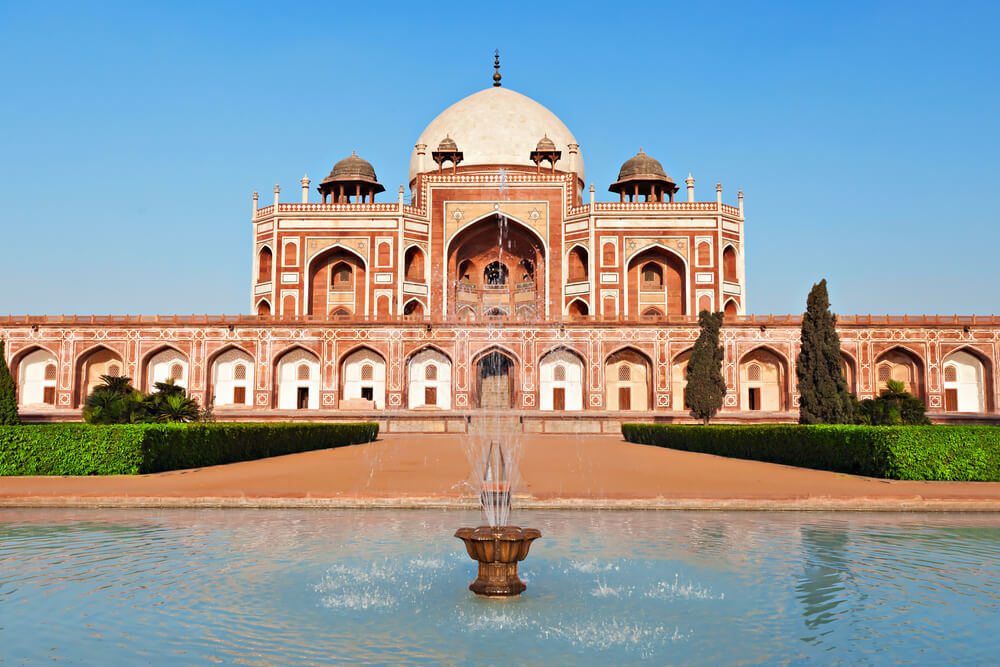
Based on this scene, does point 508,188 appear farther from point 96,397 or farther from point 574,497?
point 574,497

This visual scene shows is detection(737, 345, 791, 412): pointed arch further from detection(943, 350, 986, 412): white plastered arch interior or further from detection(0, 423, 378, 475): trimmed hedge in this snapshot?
detection(0, 423, 378, 475): trimmed hedge

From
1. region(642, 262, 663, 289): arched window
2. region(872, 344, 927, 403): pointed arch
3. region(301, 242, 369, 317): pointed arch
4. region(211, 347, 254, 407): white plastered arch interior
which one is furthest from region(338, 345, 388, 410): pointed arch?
region(872, 344, 927, 403): pointed arch

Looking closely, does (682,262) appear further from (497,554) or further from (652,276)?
(497,554)

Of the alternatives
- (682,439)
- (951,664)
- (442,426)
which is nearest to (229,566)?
(951,664)

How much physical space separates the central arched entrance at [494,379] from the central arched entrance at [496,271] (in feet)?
16.5

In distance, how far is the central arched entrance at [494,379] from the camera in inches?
1291

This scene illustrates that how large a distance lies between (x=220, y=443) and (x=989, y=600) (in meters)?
11.9

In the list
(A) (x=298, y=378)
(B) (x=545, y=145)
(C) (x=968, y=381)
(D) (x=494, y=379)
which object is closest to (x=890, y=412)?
(C) (x=968, y=381)

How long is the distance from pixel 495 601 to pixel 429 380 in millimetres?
27362

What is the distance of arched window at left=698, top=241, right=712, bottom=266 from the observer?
36.5m

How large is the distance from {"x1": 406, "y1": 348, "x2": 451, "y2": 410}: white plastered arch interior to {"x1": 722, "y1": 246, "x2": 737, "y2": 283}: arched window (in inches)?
522

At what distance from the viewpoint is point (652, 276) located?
124 feet

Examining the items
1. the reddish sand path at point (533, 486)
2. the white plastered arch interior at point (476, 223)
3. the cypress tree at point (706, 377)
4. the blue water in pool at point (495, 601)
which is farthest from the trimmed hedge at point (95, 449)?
the white plastered arch interior at point (476, 223)

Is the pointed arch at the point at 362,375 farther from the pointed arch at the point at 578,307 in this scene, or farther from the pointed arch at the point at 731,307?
the pointed arch at the point at 731,307
